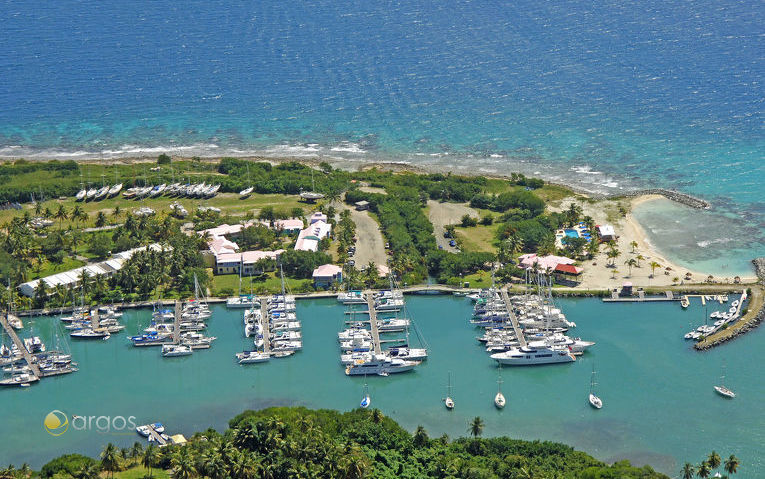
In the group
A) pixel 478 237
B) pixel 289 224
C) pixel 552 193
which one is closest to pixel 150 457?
pixel 289 224

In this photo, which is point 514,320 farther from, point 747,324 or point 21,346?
point 21,346

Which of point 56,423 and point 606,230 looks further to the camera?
point 606,230

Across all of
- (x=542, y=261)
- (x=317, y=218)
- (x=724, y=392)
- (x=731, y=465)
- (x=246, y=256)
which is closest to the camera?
(x=731, y=465)

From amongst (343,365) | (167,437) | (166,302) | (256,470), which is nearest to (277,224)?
(166,302)

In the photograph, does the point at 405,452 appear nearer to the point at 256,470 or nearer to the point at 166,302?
the point at 256,470

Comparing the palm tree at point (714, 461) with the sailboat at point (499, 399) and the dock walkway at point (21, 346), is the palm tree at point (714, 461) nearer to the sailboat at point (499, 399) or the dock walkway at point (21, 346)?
the sailboat at point (499, 399)

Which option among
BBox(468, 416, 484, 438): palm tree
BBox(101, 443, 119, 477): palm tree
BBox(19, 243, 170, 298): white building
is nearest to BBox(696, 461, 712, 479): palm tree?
BBox(468, 416, 484, 438): palm tree

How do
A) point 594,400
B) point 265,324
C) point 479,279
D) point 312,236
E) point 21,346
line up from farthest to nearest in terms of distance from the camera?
1. point 312,236
2. point 479,279
3. point 265,324
4. point 21,346
5. point 594,400

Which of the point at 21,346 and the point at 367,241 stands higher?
the point at 367,241

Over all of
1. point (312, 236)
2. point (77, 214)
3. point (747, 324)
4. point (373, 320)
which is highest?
point (77, 214)
